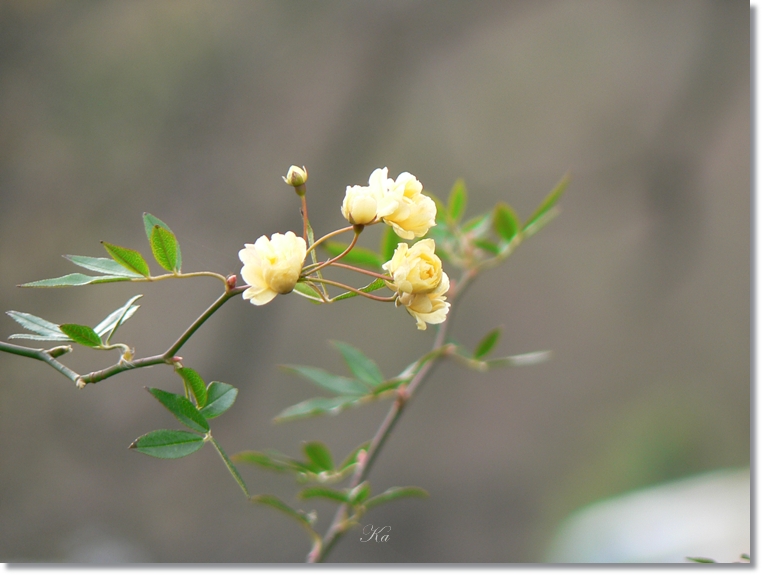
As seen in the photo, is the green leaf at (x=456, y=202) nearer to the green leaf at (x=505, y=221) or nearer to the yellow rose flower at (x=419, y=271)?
the green leaf at (x=505, y=221)

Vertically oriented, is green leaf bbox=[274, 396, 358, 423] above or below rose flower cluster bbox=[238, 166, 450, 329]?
below

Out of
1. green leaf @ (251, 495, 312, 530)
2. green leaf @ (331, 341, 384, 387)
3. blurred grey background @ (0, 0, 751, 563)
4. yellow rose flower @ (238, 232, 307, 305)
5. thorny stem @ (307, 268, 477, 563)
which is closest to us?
yellow rose flower @ (238, 232, 307, 305)

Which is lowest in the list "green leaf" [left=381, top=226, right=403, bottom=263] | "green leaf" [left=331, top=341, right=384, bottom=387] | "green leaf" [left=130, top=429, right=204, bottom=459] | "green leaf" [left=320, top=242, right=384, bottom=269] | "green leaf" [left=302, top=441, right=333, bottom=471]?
"green leaf" [left=302, top=441, right=333, bottom=471]

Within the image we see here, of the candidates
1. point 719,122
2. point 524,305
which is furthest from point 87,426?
point 719,122

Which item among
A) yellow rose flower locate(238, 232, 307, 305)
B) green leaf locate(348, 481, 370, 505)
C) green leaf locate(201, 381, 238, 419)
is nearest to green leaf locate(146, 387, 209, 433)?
green leaf locate(201, 381, 238, 419)

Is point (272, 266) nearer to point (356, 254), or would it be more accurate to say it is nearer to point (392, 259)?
point (392, 259)

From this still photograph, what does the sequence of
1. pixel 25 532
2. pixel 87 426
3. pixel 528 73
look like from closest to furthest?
pixel 25 532
pixel 87 426
pixel 528 73

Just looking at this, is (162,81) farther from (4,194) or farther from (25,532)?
(25,532)

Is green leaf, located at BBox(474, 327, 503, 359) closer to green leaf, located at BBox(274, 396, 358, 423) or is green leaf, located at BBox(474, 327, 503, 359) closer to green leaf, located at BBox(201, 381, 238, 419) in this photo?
green leaf, located at BBox(274, 396, 358, 423)
